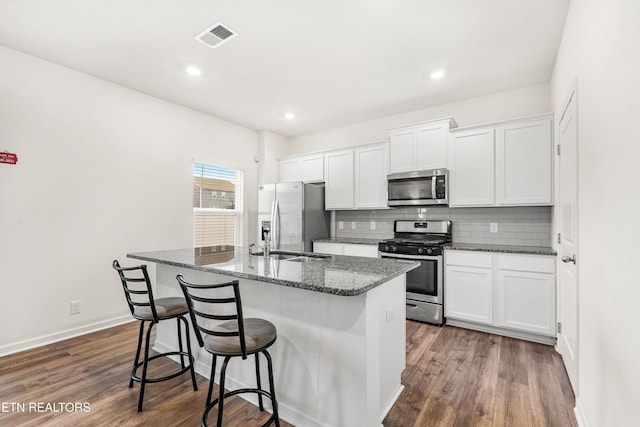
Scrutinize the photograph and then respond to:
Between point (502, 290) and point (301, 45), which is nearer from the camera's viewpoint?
point (301, 45)

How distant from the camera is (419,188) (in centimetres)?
393

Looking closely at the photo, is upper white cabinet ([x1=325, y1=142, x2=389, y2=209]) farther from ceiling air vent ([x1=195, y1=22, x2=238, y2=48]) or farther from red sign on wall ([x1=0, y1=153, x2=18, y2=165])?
red sign on wall ([x1=0, y1=153, x2=18, y2=165])

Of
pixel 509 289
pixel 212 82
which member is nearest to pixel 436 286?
pixel 509 289

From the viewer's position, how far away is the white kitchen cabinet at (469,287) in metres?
3.26

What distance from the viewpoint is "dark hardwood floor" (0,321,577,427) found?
74.2 inches

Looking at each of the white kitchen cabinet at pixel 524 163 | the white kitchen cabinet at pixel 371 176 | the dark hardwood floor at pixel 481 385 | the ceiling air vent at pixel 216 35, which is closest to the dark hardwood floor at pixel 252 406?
the dark hardwood floor at pixel 481 385

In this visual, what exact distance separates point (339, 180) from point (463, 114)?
193 cm

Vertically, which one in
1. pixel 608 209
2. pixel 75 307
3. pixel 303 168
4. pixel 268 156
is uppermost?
pixel 268 156

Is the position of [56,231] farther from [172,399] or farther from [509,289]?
[509,289]

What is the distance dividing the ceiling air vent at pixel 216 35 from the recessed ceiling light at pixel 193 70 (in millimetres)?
530

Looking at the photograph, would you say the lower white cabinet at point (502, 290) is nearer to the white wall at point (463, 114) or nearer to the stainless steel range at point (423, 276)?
the stainless steel range at point (423, 276)

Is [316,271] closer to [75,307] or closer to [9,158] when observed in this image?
[75,307]

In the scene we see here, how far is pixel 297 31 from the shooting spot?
2559 mm

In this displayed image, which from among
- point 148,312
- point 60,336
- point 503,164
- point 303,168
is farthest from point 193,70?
point 503,164
